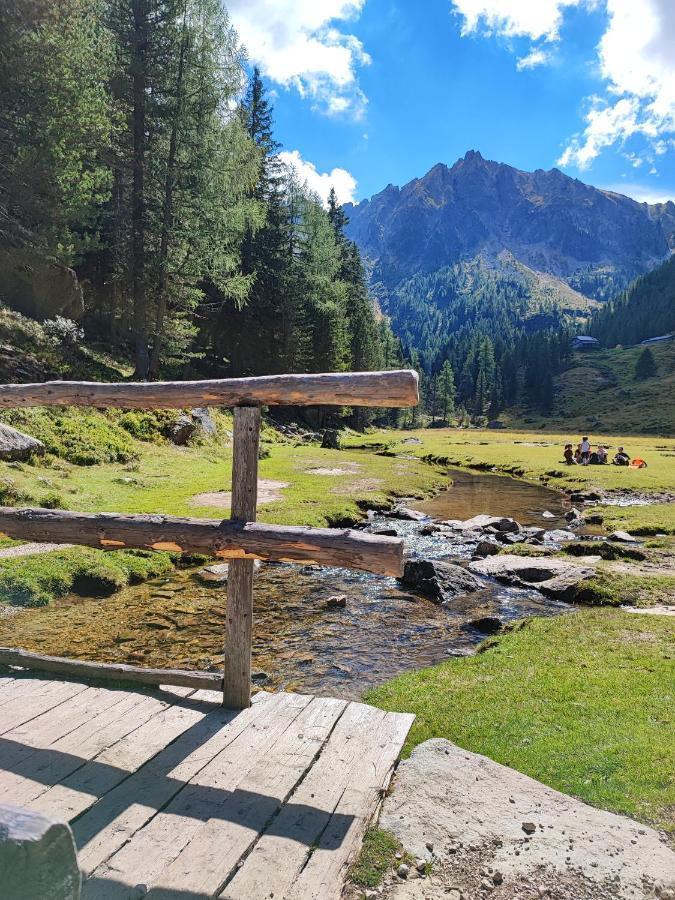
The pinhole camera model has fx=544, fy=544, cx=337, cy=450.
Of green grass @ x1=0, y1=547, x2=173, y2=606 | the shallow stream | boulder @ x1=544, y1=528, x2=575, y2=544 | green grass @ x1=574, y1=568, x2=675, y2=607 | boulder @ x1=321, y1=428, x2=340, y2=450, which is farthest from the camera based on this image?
boulder @ x1=321, y1=428, x2=340, y2=450

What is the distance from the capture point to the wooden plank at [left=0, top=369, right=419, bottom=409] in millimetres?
5324

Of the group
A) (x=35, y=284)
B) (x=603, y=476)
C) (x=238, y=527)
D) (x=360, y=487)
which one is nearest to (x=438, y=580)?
(x=238, y=527)

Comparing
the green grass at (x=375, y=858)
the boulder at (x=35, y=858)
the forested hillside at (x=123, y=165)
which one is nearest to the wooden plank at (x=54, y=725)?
the green grass at (x=375, y=858)

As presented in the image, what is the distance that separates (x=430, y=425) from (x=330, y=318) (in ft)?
334

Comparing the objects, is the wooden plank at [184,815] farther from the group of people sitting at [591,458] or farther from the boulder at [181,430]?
the group of people sitting at [591,458]

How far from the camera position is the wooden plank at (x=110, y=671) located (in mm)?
6465

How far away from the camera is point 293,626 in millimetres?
11117

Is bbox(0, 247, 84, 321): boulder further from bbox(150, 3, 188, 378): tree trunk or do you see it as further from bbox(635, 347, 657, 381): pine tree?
bbox(635, 347, 657, 381): pine tree

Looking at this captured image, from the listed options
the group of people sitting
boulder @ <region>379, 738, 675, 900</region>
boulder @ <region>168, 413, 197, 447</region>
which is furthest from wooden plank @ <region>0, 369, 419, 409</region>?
the group of people sitting

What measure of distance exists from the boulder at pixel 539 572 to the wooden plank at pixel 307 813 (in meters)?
8.73

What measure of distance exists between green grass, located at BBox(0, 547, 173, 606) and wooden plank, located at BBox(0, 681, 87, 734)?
18.2 ft

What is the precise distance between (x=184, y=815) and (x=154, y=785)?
1.74 ft

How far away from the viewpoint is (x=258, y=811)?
4.43 meters

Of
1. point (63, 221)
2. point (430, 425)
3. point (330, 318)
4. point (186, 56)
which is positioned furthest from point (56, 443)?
point (430, 425)
